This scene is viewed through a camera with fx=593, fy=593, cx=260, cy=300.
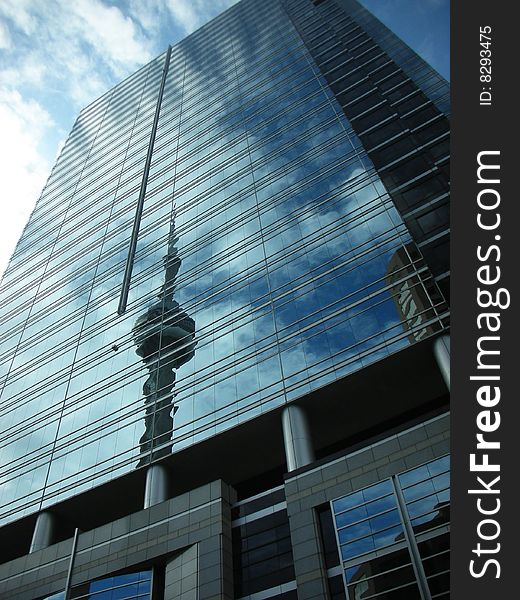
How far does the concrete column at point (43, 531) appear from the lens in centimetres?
3756

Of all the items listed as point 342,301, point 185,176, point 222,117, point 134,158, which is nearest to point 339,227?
point 342,301

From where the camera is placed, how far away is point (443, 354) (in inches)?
1176

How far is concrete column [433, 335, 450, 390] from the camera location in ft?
96.6

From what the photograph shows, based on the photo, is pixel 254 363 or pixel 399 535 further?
pixel 254 363

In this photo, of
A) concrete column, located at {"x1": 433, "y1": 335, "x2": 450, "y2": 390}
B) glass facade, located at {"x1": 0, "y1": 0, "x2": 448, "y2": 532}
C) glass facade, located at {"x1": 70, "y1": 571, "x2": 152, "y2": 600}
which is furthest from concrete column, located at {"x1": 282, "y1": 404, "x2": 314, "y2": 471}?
glass facade, located at {"x1": 70, "y1": 571, "x2": 152, "y2": 600}

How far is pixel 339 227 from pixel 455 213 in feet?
95.8

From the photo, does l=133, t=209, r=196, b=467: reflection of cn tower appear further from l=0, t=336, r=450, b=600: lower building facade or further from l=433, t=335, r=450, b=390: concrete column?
l=433, t=335, r=450, b=390: concrete column

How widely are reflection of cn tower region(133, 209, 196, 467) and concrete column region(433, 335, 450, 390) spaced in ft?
55.2

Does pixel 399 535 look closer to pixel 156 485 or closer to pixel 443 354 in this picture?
pixel 443 354

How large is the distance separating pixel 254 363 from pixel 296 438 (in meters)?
6.36

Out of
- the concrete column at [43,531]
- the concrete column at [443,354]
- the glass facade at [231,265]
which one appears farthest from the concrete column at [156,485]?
the concrete column at [443,354]

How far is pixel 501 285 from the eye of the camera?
10.7 meters

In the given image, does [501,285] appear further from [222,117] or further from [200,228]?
[222,117]

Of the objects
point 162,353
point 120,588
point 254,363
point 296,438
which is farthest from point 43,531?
point 296,438
